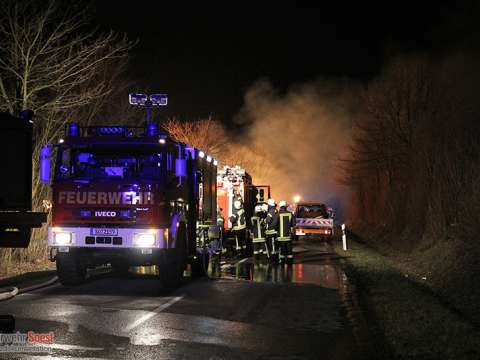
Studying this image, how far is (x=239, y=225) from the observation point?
1916 cm

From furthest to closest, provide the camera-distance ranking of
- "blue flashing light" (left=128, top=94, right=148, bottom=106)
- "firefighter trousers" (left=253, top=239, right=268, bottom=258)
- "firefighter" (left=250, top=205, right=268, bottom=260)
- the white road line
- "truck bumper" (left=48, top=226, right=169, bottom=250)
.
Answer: "firefighter trousers" (left=253, top=239, right=268, bottom=258)
"firefighter" (left=250, top=205, right=268, bottom=260)
"blue flashing light" (left=128, top=94, right=148, bottom=106)
"truck bumper" (left=48, top=226, right=169, bottom=250)
the white road line

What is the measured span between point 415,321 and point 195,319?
9.48 feet

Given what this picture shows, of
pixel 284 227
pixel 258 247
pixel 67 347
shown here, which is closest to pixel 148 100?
pixel 284 227

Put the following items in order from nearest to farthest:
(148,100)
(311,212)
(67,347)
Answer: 1. (67,347)
2. (148,100)
3. (311,212)

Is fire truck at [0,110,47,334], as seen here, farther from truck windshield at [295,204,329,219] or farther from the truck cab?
truck windshield at [295,204,329,219]

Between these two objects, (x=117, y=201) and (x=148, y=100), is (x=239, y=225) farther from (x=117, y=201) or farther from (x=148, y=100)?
(x=117, y=201)

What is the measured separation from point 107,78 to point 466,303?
693 inches

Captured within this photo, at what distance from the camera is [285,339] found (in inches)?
287

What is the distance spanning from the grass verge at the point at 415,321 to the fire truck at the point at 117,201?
363 centimetres

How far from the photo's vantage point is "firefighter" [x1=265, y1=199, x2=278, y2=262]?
1753 cm

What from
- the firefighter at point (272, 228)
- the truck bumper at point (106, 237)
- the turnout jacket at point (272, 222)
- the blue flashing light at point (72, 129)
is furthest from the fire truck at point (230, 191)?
the truck bumper at point (106, 237)

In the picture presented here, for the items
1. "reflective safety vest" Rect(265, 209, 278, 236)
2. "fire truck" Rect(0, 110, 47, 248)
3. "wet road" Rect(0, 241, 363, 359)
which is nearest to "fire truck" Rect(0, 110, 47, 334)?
"fire truck" Rect(0, 110, 47, 248)

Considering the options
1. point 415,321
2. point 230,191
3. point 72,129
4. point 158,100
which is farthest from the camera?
point 230,191

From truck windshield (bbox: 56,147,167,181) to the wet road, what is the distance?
2091mm
